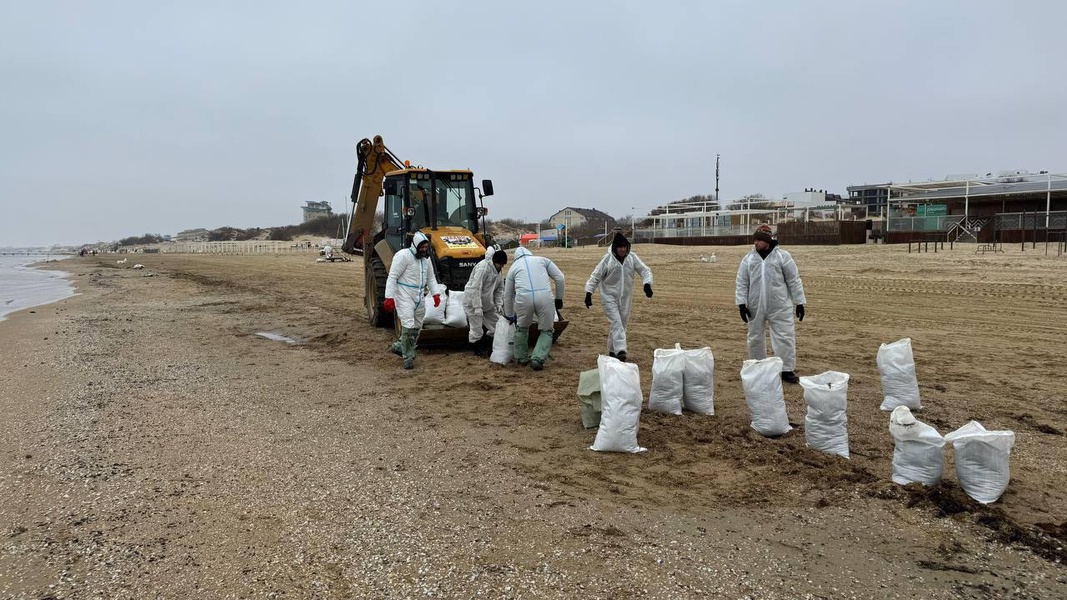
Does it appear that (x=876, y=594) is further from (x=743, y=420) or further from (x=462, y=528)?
(x=743, y=420)

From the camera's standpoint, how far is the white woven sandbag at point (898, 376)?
546 cm

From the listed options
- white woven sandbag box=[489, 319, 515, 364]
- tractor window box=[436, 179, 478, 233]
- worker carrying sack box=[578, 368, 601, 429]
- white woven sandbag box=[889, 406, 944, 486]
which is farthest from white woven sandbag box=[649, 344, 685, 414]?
tractor window box=[436, 179, 478, 233]

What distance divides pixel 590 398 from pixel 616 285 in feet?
8.15

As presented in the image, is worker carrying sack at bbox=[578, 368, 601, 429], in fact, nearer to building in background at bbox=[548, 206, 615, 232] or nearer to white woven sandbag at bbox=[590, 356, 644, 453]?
white woven sandbag at bbox=[590, 356, 644, 453]

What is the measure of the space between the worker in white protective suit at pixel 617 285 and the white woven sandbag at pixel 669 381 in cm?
184

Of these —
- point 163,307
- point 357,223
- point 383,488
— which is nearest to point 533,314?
point 383,488

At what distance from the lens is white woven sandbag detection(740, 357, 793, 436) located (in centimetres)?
491

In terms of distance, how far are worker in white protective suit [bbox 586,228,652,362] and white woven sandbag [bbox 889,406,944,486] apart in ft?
11.9

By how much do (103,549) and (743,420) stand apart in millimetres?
4514

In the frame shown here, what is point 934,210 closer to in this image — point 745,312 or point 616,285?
point 745,312

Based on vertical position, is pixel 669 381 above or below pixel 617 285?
below

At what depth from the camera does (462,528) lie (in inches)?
144

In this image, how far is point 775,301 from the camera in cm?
677

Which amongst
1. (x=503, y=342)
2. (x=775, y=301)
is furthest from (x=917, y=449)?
(x=503, y=342)
